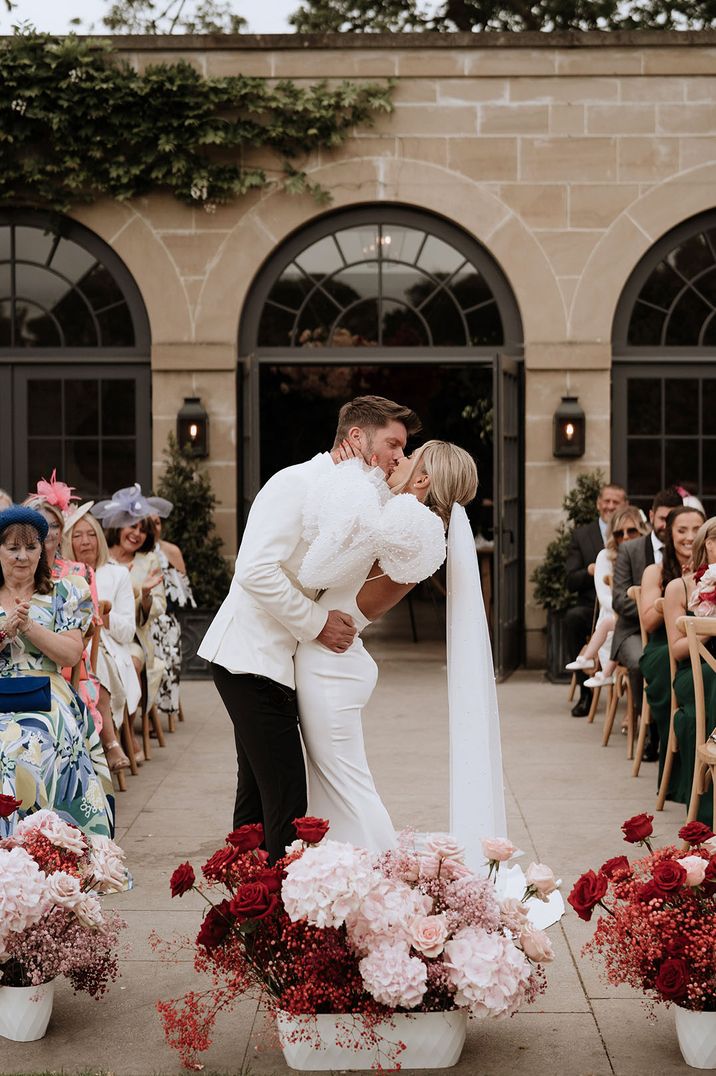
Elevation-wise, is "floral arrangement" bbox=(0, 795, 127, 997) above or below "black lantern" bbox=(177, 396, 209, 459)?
below

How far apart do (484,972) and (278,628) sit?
1277 millimetres

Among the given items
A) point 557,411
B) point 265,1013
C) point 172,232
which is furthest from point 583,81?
point 265,1013

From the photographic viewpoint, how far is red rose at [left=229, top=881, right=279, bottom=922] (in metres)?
3.51

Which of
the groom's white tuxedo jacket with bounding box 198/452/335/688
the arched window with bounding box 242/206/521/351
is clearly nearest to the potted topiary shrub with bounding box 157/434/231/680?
the arched window with bounding box 242/206/521/351

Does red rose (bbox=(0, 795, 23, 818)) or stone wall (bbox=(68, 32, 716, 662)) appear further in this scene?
stone wall (bbox=(68, 32, 716, 662))

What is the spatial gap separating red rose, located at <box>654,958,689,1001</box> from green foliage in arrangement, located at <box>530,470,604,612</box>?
7.75m

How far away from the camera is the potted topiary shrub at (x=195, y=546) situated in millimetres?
11219

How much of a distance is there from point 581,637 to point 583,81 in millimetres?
4804

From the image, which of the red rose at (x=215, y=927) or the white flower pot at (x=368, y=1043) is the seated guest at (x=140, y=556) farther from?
the white flower pot at (x=368, y=1043)

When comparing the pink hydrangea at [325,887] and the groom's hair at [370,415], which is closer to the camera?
the pink hydrangea at [325,887]

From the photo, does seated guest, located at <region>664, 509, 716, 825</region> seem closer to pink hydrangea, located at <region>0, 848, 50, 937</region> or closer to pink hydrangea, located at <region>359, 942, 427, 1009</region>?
pink hydrangea, located at <region>359, 942, 427, 1009</region>

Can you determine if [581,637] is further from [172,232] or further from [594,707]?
[172,232]

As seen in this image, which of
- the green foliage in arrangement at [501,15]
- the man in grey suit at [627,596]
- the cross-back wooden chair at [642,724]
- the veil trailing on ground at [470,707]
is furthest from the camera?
the green foliage in arrangement at [501,15]

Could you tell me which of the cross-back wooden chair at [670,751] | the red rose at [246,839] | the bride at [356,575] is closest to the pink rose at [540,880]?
the bride at [356,575]
